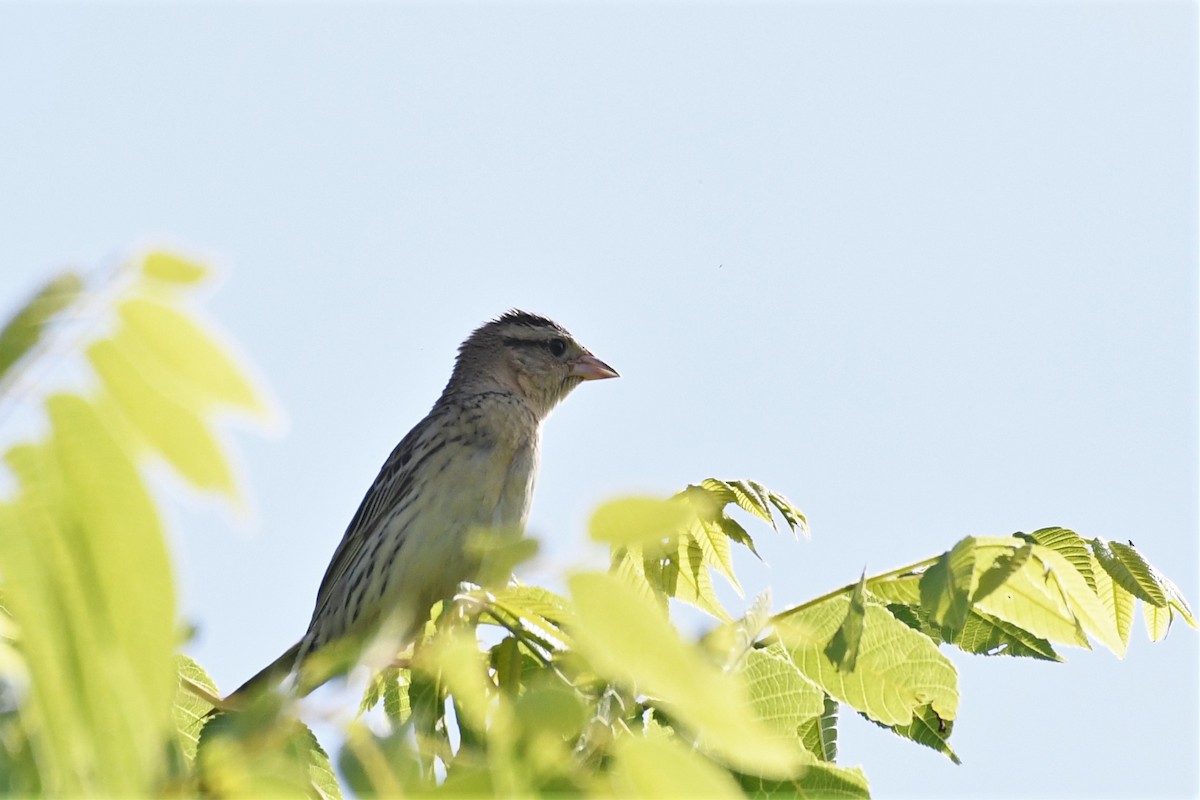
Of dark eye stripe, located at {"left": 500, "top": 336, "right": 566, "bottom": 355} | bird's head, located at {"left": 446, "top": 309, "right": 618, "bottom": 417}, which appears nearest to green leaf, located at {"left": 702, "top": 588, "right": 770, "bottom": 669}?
bird's head, located at {"left": 446, "top": 309, "right": 618, "bottom": 417}

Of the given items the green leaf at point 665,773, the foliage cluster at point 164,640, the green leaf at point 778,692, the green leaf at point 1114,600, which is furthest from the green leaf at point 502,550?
the green leaf at point 1114,600

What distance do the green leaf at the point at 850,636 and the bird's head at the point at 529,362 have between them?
5.70m

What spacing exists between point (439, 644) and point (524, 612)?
3.47ft

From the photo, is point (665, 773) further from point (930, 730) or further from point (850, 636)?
point (930, 730)

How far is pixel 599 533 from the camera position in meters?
1.77

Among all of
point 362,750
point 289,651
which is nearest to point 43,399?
point 362,750

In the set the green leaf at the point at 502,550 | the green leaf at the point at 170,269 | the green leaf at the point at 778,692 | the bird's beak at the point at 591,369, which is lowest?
the green leaf at the point at 778,692

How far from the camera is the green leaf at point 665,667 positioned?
145 cm

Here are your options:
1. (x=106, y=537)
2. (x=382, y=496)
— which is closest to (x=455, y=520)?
(x=382, y=496)

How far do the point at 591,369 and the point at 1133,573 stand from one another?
6.03m

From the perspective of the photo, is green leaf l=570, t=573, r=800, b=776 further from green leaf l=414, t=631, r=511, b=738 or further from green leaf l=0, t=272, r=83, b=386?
green leaf l=0, t=272, r=83, b=386

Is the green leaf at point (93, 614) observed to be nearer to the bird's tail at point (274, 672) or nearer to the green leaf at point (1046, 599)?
the green leaf at point (1046, 599)

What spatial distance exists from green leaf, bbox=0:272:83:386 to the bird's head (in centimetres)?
727

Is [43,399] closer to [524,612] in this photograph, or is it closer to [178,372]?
[178,372]
